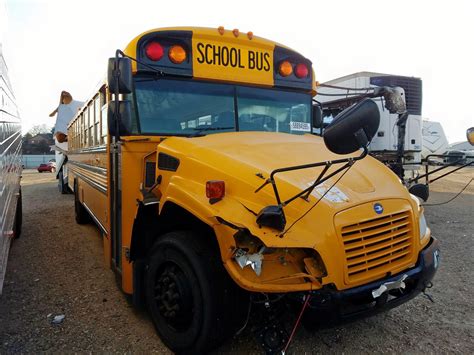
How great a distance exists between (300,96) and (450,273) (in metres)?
2.86

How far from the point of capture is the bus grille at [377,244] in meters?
2.17

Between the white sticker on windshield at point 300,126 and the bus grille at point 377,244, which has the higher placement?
the white sticker on windshield at point 300,126

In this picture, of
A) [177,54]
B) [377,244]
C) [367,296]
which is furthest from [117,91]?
[367,296]

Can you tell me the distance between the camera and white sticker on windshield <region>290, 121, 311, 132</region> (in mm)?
3866

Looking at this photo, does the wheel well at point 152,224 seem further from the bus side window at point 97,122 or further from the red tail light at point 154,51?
the bus side window at point 97,122

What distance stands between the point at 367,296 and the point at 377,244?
318mm

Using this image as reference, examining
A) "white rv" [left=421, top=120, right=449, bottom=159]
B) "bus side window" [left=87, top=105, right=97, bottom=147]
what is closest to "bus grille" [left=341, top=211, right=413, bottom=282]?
"bus side window" [left=87, top=105, right=97, bottom=147]

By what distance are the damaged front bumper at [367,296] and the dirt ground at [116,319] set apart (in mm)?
636

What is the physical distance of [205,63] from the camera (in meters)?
3.35

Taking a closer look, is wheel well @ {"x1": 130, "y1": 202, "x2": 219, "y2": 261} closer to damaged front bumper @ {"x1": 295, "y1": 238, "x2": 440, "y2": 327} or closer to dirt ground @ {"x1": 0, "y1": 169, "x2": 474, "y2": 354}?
dirt ground @ {"x1": 0, "y1": 169, "x2": 474, "y2": 354}

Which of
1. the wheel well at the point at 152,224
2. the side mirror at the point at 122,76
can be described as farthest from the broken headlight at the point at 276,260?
the side mirror at the point at 122,76

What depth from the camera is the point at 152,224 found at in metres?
3.10

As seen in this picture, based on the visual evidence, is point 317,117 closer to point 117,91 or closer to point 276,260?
point 117,91

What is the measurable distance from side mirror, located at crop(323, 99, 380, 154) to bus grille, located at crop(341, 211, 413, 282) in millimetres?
549
